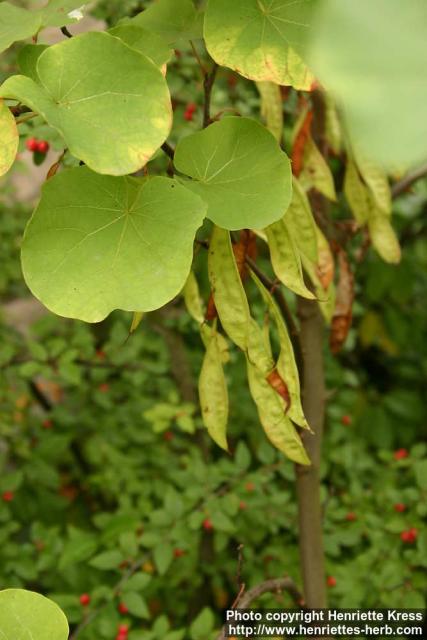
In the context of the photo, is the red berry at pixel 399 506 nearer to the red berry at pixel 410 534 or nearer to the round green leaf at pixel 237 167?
the red berry at pixel 410 534

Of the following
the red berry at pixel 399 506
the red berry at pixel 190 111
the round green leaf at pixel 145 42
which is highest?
the round green leaf at pixel 145 42

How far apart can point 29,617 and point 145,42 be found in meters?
0.53

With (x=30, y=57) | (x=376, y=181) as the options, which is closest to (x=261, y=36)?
(x=30, y=57)

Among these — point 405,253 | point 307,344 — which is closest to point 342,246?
point 307,344

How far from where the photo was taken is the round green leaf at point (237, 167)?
0.71 meters

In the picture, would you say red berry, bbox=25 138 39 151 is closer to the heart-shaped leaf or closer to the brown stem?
the heart-shaped leaf

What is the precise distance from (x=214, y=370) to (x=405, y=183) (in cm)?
69

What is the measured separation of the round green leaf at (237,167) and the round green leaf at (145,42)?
77 mm

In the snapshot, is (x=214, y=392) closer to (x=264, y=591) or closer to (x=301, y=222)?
(x=301, y=222)

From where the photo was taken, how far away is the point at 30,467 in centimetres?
196

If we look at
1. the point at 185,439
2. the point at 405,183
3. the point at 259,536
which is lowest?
the point at 185,439

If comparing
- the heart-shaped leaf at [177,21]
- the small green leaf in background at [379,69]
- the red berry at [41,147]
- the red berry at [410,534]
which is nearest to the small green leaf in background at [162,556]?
the red berry at [410,534]

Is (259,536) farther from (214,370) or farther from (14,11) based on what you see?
(14,11)

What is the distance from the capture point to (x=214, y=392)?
873 mm
